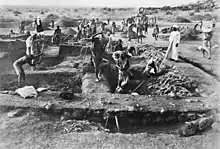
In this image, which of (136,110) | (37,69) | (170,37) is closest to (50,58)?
(37,69)

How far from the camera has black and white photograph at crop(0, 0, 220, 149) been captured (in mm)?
2635

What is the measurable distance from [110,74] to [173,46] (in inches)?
30.9

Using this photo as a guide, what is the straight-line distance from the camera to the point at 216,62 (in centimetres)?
314

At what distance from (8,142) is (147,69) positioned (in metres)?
1.63

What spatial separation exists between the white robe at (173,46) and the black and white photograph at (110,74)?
0.04 ft

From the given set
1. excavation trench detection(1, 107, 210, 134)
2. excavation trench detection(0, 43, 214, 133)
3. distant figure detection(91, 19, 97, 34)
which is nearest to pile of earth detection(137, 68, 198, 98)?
excavation trench detection(0, 43, 214, 133)

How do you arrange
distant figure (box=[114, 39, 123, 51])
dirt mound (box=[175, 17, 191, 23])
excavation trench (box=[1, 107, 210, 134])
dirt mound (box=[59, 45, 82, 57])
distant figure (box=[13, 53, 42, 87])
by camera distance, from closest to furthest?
excavation trench (box=[1, 107, 210, 134]) → distant figure (box=[13, 53, 42, 87]) → distant figure (box=[114, 39, 123, 51]) → dirt mound (box=[175, 17, 191, 23]) → dirt mound (box=[59, 45, 82, 57])

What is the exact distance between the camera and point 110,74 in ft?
10.4

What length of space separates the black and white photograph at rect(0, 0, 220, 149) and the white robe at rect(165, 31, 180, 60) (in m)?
0.01

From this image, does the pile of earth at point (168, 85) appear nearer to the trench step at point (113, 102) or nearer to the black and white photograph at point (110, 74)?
the black and white photograph at point (110, 74)

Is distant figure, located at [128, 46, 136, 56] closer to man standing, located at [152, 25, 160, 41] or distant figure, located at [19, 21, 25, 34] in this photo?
man standing, located at [152, 25, 160, 41]

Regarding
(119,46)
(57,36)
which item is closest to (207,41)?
(119,46)

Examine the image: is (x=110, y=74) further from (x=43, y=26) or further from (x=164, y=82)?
(x=43, y=26)

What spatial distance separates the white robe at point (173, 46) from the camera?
10.3 ft
